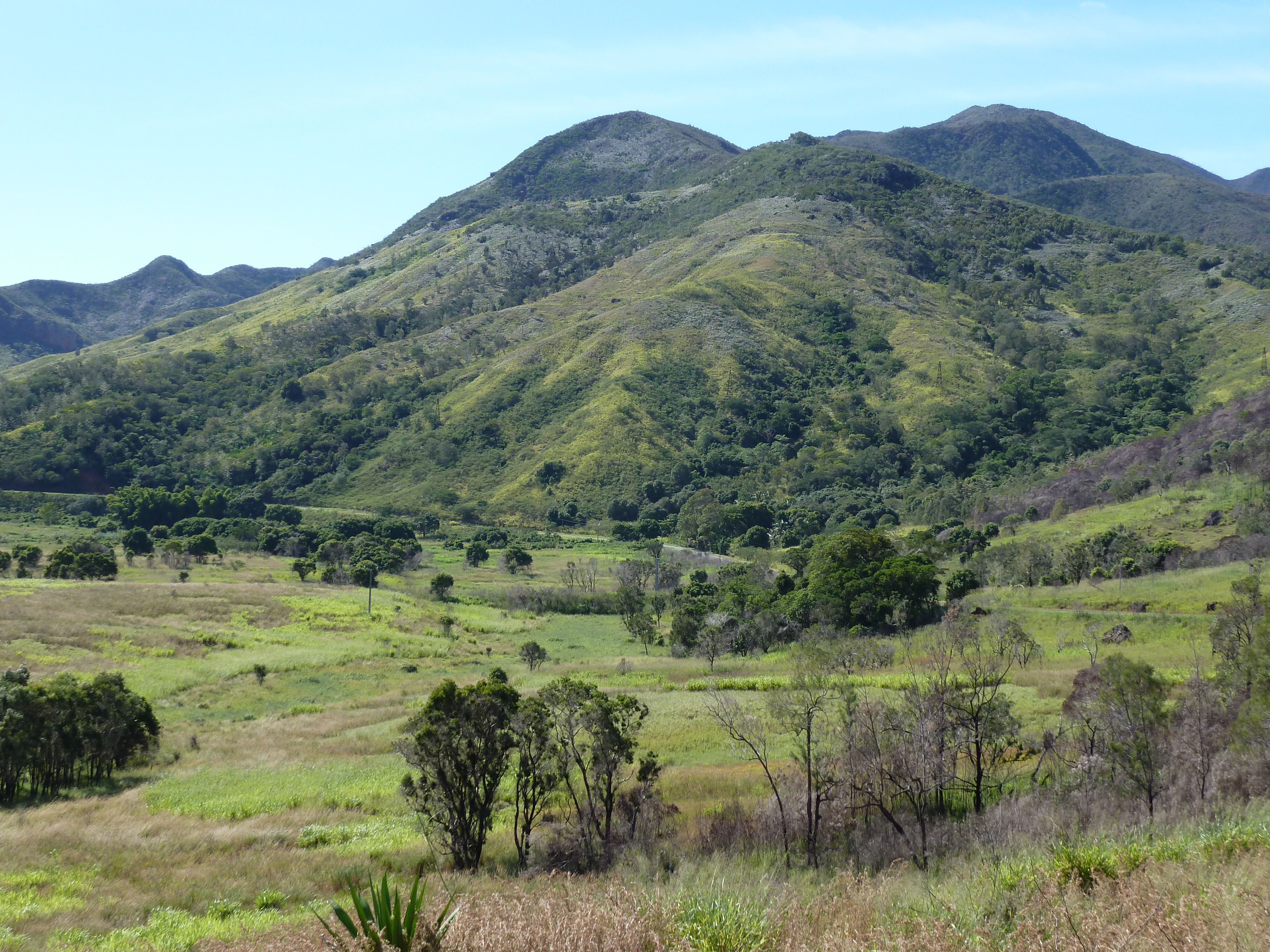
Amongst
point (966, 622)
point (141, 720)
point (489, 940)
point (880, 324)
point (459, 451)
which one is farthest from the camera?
point (880, 324)

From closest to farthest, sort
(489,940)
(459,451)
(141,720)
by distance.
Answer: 1. (489,940)
2. (141,720)
3. (459,451)

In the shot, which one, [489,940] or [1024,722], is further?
[1024,722]

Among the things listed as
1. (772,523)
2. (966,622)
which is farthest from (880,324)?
(966,622)

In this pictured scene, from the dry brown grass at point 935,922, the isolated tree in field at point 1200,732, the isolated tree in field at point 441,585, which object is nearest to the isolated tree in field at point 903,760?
the isolated tree in field at point 1200,732

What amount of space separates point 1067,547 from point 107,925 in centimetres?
6563

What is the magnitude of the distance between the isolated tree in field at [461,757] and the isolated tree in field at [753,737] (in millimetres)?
4947

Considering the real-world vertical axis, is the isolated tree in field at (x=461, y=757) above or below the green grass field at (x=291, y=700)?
above

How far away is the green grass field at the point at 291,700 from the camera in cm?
1420

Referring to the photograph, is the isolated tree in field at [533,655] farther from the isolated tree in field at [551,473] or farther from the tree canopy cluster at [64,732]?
the isolated tree in field at [551,473]

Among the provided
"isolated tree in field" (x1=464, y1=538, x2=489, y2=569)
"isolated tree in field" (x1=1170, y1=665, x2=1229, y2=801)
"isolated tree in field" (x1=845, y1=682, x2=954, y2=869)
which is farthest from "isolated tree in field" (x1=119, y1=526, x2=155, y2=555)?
"isolated tree in field" (x1=1170, y1=665, x2=1229, y2=801)

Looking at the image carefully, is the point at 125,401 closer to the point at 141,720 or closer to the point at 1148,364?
the point at 141,720

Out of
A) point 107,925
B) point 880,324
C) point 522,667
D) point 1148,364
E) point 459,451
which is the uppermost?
point 880,324

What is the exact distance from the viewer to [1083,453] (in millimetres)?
126125

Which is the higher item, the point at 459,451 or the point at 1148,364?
the point at 1148,364
